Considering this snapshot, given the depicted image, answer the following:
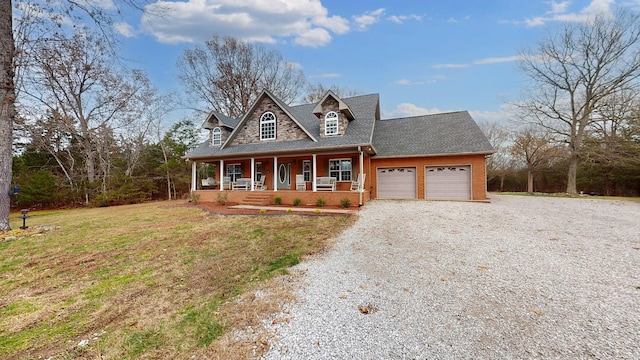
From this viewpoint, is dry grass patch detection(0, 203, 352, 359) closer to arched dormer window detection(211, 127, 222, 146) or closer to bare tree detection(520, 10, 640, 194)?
arched dormer window detection(211, 127, 222, 146)

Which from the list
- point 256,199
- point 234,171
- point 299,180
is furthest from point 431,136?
point 234,171

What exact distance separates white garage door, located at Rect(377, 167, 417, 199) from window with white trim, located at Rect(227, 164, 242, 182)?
914 cm

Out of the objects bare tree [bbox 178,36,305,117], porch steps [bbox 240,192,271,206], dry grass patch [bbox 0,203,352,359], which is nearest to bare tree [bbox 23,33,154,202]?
bare tree [bbox 178,36,305,117]

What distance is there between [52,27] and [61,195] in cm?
1397

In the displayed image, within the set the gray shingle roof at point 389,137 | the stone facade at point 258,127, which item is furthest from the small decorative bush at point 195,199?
the stone facade at point 258,127

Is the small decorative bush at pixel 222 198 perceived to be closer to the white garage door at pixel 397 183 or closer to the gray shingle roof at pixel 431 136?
the white garage door at pixel 397 183

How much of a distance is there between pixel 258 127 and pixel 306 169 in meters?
3.96

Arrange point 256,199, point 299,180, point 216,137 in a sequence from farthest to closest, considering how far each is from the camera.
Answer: point 216,137 → point 299,180 → point 256,199

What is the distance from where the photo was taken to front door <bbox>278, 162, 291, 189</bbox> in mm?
14609

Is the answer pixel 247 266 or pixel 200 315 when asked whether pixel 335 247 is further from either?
pixel 200 315

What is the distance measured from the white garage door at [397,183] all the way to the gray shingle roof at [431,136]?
3.34 ft

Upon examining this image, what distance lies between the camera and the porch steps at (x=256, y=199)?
12.5m

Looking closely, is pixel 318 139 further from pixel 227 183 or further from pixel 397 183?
pixel 227 183

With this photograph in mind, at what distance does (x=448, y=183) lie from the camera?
12953mm
